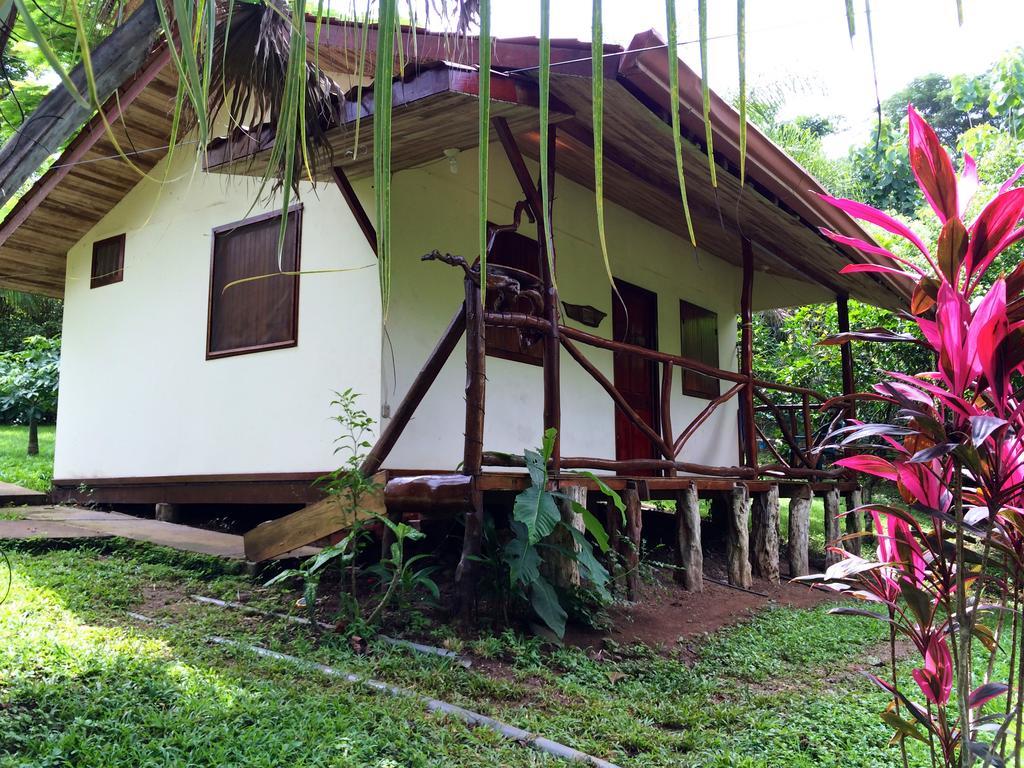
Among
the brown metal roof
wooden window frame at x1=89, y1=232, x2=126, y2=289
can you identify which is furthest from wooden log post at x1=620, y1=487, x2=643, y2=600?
wooden window frame at x1=89, y1=232, x2=126, y2=289

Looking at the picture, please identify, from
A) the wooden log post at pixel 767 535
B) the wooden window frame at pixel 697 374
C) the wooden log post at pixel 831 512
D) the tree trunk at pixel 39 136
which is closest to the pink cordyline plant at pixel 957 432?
the tree trunk at pixel 39 136

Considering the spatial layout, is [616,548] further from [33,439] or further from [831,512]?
[33,439]

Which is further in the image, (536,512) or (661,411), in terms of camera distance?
(661,411)

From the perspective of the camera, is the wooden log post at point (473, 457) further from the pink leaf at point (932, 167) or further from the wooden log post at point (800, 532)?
the wooden log post at point (800, 532)

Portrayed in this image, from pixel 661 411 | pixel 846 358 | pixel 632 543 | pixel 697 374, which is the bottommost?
pixel 632 543

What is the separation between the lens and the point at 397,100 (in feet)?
14.0

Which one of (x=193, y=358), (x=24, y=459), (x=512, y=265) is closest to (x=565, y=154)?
(x=512, y=265)

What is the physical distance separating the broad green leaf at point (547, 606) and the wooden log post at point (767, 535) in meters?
3.49

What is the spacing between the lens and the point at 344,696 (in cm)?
322

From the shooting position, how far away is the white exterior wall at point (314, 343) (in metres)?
5.92

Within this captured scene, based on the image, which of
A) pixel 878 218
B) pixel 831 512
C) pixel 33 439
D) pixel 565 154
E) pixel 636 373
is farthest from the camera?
pixel 33 439

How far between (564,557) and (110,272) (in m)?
5.55

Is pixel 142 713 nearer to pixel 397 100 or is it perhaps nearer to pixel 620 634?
pixel 620 634

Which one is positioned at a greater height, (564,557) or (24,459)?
(24,459)
